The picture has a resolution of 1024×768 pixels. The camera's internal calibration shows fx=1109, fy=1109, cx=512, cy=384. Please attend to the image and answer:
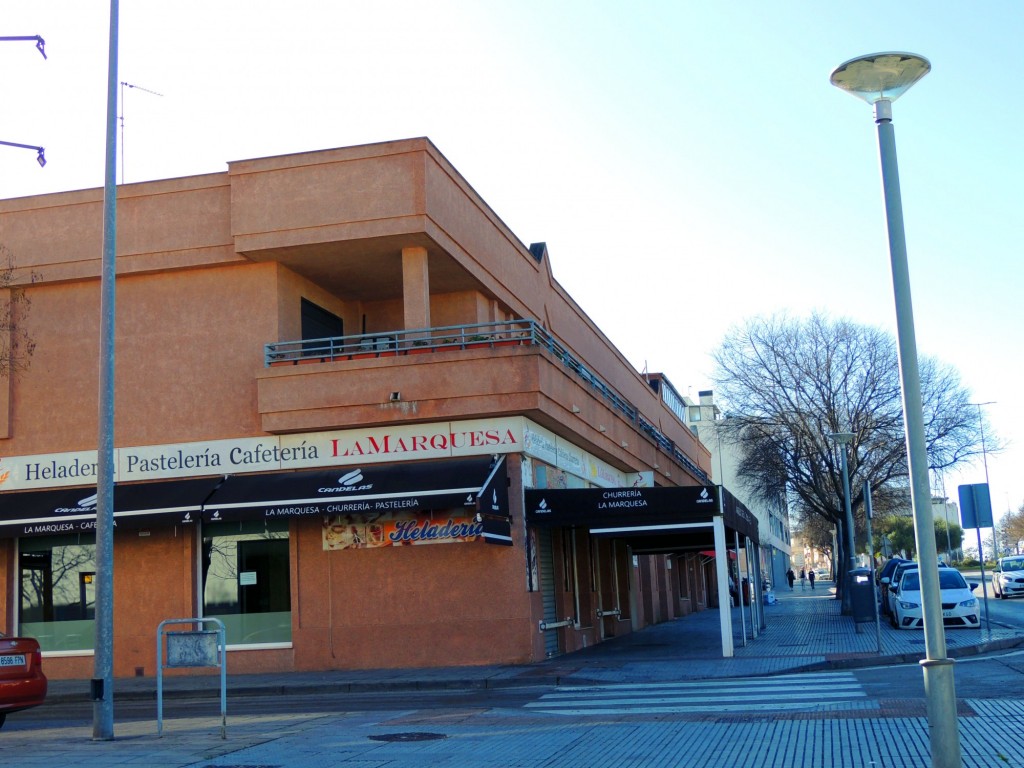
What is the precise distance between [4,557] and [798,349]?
27.2 m

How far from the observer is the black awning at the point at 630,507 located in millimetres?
20750

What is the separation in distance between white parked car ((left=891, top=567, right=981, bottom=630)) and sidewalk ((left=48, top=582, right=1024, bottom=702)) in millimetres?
1061

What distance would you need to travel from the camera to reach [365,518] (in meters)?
21.5

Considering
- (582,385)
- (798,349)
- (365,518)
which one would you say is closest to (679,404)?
(798,349)

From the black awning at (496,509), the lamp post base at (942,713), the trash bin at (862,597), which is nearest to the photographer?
the lamp post base at (942,713)

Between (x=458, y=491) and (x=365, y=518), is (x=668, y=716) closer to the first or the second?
(x=458, y=491)

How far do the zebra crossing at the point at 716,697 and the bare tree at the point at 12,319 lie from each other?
528 inches

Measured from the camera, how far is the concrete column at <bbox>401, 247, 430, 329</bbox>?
22.1 meters

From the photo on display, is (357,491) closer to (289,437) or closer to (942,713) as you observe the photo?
(289,437)

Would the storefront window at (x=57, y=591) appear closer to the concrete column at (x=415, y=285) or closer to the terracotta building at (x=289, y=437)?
the terracotta building at (x=289, y=437)

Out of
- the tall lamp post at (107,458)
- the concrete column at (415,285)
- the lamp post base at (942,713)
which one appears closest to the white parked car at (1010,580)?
the concrete column at (415,285)

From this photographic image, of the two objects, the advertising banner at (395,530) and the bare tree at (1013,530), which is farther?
the bare tree at (1013,530)

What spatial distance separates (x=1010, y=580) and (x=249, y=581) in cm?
3394

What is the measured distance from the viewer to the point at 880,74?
26.2 feet
